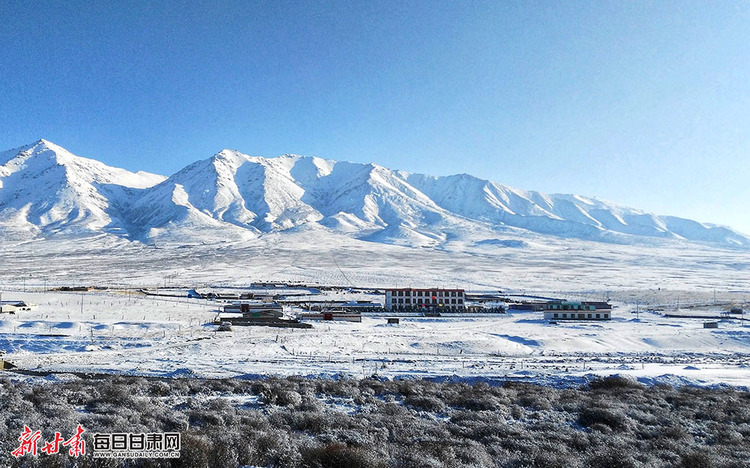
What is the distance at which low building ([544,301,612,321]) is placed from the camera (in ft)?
207

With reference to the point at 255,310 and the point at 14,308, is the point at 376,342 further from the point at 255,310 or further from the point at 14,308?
the point at 14,308

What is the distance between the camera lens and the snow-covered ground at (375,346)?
25219 mm

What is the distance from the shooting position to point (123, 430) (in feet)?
33.8

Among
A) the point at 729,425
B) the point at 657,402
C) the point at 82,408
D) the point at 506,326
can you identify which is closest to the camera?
the point at 82,408

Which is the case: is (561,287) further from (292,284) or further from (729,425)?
(729,425)

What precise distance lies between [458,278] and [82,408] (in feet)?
406

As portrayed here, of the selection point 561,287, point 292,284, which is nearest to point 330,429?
point 292,284

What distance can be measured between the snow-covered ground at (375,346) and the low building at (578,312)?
2.80 meters

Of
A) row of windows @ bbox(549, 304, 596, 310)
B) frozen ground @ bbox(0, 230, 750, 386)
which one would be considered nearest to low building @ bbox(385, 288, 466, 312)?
frozen ground @ bbox(0, 230, 750, 386)

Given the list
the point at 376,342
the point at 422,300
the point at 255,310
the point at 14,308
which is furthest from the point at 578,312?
the point at 14,308

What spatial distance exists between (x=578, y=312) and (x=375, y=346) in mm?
37062

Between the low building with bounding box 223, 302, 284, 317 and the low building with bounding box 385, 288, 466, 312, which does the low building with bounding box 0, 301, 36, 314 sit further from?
the low building with bounding box 385, 288, 466, 312

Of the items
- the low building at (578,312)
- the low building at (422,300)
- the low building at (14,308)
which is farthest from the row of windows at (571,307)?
the low building at (14,308)

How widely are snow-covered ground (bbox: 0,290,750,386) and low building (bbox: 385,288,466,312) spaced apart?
8215 millimetres
